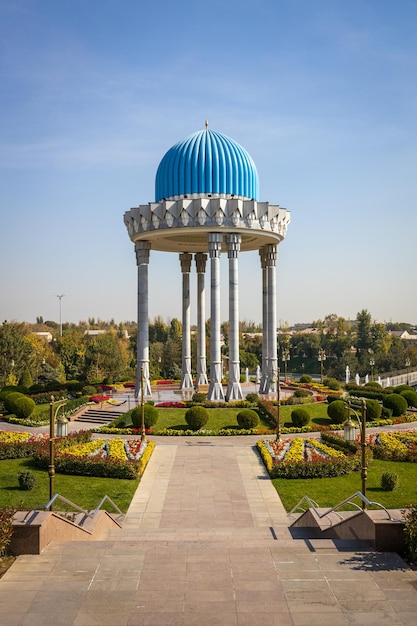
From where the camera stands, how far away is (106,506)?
25578 millimetres

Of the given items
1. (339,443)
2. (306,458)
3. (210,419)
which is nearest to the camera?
(306,458)

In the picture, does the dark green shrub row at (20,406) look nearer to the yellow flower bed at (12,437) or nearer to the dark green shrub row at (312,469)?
the yellow flower bed at (12,437)

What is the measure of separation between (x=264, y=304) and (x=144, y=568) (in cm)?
4019

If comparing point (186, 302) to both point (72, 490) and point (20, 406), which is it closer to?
point (20, 406)

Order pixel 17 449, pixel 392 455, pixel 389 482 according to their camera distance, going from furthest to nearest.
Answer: pixel 17 449 < pixel 392 455 < pixel 389 482

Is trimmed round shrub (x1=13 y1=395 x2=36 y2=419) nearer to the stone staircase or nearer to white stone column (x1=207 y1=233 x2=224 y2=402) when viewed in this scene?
the stone staircase

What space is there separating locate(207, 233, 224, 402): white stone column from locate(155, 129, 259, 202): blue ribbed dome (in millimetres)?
4536

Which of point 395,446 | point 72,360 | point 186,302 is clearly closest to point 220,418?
point 395,446

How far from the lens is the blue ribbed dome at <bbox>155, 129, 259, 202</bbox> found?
48688 mm

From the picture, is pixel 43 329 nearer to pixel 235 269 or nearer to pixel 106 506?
A: pixel 235 269

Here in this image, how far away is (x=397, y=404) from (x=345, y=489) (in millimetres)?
20159

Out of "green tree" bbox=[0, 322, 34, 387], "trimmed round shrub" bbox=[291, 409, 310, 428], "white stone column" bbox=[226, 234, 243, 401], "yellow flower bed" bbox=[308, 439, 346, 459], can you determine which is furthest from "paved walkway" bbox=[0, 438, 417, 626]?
"green tree" bbox=[0, 322, 34, 387]

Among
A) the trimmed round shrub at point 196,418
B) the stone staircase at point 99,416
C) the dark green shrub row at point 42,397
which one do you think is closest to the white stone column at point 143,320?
the stone staircase at point 99,416

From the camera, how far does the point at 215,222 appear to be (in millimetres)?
46406
